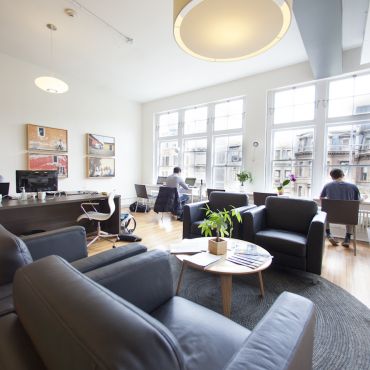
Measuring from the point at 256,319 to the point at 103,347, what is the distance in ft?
5.80

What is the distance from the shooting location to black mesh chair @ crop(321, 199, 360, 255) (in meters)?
3.30

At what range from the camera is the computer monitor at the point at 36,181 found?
3.31 metres

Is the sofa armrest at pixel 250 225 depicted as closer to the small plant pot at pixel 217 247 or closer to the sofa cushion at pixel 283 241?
the sofa cushion at pixel 283 241

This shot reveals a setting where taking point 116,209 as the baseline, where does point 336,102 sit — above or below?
above

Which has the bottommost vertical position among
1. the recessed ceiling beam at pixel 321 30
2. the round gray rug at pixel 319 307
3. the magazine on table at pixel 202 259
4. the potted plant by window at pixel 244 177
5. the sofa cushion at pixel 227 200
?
the round gray rug at pixel 319 307

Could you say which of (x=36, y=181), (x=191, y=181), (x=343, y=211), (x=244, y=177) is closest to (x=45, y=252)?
(x=36, y=181)

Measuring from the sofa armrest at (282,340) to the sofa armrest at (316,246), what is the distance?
165 cm

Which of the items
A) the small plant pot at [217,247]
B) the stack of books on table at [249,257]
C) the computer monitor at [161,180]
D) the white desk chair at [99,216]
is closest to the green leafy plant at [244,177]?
the computer monitor at [161,180]

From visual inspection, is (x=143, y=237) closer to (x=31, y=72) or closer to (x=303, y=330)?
(x=303, y=330)

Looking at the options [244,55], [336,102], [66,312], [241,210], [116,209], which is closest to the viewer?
[66,312]

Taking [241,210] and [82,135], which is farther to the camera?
[82,135]

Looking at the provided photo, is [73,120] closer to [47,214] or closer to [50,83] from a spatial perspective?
[50,83]

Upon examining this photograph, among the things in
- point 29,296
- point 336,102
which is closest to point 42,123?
point 29,296

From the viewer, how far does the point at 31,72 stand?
490cm
